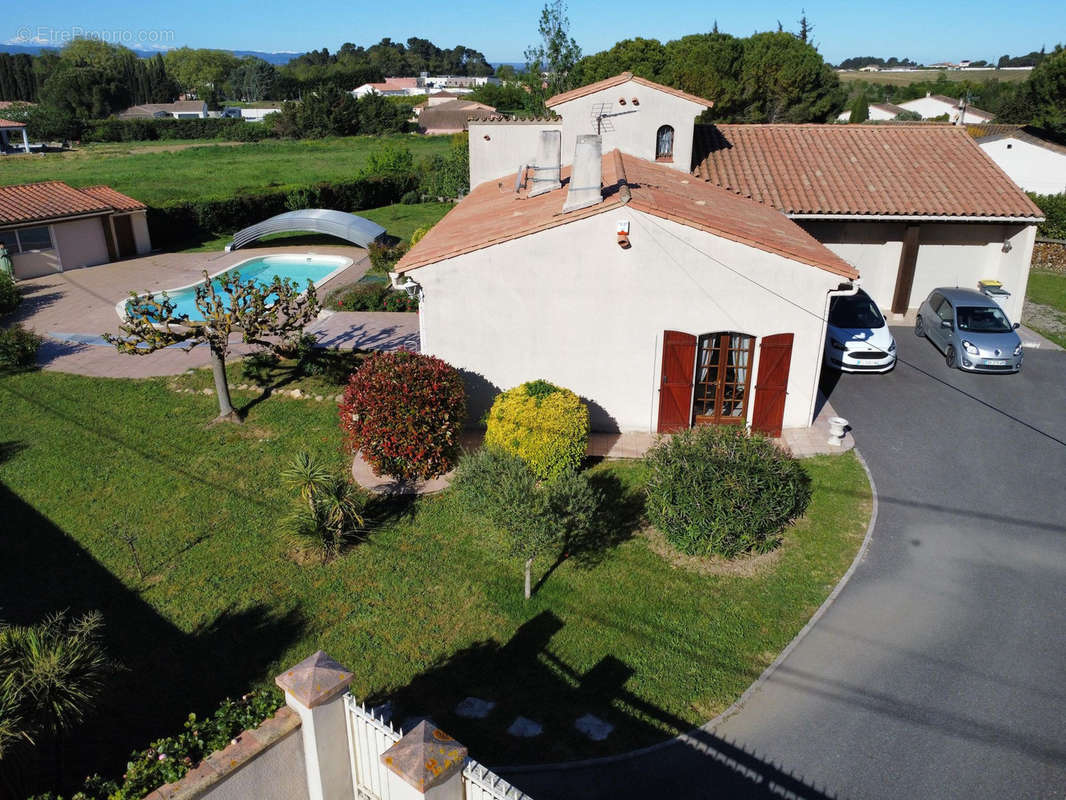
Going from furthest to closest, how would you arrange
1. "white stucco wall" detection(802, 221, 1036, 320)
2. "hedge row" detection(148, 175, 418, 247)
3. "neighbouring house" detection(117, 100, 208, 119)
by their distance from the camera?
"neighbouring house" detection(117, 100, 208, 119)
"hedge row" detection(148, 175, 418, 247)
"white stucco wall" detection(802, 221, 1036, 320)

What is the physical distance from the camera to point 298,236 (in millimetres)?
36625

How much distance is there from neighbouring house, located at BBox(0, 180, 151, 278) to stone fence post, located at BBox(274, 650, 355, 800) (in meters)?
26.9

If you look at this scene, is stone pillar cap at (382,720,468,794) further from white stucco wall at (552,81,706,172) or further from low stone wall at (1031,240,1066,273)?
low stone wall at (1031,240,1066,273)

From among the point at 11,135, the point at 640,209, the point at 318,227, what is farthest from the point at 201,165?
the point at 640,209

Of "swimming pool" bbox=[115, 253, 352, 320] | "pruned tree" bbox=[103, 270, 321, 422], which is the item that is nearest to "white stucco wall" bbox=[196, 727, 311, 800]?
"pruned tree" bbox=[103, 270, 321, 422]

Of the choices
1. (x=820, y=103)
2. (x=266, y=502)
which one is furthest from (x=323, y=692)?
(x=820, y=103)

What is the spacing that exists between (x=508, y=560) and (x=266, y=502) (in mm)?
4533

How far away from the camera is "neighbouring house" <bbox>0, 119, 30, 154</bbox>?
68.8m

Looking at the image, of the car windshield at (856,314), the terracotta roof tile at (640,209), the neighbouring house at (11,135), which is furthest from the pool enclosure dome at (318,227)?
the neighbouring house at (11,135)

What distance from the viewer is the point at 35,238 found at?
28.6 metres

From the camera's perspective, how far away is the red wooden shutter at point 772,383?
48.8ft

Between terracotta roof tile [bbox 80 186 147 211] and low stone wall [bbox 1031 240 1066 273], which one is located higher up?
terracotta roof tile [bbox 80 186 147 211]

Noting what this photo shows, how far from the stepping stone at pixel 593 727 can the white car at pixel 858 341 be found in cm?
1283

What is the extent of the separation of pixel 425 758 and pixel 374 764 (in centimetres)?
132
